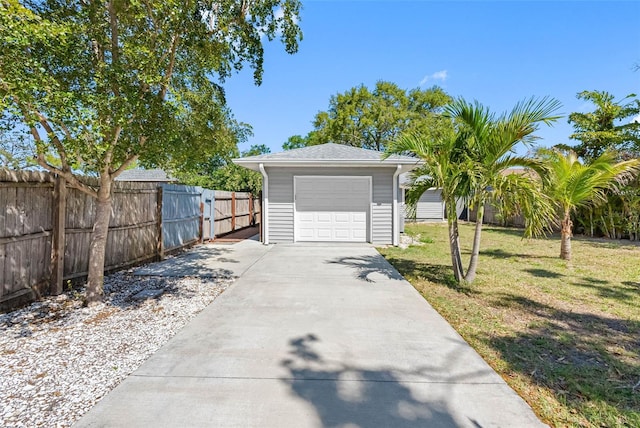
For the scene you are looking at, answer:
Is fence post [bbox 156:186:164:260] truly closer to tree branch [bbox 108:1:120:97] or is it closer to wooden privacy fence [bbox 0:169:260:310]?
wooden privacy fence [bbox 0:169:260:310]

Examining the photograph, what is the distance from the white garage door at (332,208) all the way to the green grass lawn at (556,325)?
2.65 meters

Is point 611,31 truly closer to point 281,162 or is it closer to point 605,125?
point 605,125

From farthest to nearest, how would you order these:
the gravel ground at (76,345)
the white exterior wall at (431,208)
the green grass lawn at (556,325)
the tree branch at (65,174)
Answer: the white exterior wall at (431,208), the tree branch at (65,174), the green grass lawn at (556,325), the gravel ground at (76,345)

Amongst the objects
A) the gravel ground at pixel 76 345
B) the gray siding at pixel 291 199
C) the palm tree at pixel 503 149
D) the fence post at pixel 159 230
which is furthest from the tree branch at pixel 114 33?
the gray siding at pixel 291 199

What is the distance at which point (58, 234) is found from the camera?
4.72 metres

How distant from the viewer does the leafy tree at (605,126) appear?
12930mm

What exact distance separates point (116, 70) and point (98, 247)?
8.13ft

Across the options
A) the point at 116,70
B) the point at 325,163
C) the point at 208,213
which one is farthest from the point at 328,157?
the point at 116,70

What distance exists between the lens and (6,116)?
352cm

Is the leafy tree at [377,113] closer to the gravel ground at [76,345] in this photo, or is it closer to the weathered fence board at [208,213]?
the weathered fence board at [208,213]

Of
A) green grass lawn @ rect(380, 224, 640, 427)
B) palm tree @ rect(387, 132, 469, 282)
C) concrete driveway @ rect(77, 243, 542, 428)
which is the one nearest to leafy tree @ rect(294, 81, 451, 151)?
green grass lawn @ rect(380, 224, 640, 427)

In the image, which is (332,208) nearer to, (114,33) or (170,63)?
(170,63)

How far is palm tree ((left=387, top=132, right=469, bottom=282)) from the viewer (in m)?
5.11

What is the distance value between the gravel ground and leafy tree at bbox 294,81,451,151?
2448 cm
